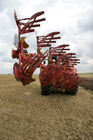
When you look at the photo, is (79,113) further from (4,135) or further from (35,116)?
(4,135)

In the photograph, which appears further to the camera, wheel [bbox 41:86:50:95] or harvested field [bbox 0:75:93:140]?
wheel [bbox 41:86:50:95]

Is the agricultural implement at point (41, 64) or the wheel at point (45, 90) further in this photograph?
the wheel at point (45, 90)

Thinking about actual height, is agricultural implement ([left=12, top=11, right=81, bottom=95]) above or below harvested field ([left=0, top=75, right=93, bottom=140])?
above

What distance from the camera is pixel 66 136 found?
2.49 meters

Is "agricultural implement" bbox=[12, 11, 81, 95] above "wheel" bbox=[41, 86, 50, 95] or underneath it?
above

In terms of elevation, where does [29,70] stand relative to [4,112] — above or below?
above

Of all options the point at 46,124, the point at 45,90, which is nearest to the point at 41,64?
the point at 45,90

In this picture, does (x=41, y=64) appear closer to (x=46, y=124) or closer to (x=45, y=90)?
(x=45, y=90)

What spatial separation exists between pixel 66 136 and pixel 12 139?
120 centimetres

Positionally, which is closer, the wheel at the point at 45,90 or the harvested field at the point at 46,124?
the harvested field at the point at 46,124

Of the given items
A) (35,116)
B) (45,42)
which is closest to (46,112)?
(35,116)

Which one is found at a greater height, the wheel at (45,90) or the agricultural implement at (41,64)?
the agricultural implement at (41,64)

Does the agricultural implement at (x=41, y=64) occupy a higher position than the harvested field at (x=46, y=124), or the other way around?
the agricultural implement at (x=41, y=64)

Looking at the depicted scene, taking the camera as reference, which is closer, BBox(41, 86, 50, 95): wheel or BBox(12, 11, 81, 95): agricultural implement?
BBox(12, 11, 81, 95): agricultural implement
